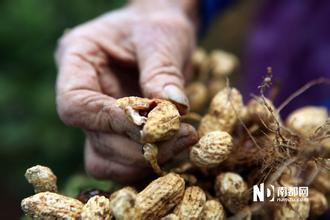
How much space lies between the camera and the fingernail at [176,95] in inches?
46.8

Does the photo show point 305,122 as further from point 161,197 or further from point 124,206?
point 124,206

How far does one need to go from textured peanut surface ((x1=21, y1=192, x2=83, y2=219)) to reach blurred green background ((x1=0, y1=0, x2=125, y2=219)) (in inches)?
58.9

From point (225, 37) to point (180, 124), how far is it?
7.74 feet

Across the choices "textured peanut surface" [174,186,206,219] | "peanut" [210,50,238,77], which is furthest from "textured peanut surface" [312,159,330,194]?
"peanut" [210,50,238,77]

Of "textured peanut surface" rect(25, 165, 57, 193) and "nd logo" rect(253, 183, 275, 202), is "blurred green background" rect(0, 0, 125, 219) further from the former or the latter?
"nd logo" rect(253, 183, 275, 202)

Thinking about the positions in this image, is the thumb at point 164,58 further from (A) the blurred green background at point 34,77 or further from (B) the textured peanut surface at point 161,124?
(A) the blurred green background at point 34,77

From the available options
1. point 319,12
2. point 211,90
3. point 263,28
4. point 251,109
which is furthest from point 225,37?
point 251,109

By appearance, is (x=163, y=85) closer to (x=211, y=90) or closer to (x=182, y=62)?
(x=182, y=62)

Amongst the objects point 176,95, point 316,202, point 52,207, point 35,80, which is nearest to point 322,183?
point 316,202

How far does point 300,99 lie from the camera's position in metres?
2.06

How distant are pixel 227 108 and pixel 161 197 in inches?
12.3

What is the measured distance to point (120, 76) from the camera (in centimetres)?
156

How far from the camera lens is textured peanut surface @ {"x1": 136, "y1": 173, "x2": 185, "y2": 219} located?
105 cm
